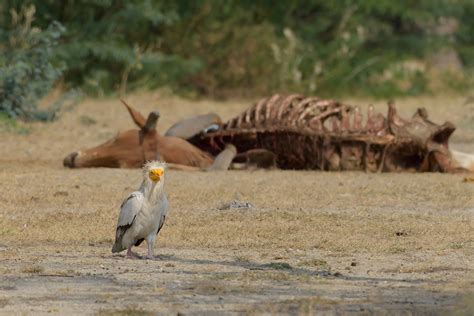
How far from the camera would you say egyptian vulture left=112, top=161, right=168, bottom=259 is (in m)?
7.03

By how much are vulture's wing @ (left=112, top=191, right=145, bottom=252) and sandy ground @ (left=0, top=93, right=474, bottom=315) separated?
0.11 metres

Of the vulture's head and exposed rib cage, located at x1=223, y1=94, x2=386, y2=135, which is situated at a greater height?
exposed rib cage, located at x1=223, y1=94, x2=386, y2=135

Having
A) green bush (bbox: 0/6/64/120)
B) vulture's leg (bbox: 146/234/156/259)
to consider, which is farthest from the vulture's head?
→ green bush (bbox: 0/6/64/120)

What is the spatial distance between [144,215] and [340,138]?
440 centimetres

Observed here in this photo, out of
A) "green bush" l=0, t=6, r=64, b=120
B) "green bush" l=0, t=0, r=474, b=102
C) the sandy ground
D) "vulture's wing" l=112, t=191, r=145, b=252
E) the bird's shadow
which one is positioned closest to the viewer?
the sandy ground

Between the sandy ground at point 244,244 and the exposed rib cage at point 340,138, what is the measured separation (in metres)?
0.34

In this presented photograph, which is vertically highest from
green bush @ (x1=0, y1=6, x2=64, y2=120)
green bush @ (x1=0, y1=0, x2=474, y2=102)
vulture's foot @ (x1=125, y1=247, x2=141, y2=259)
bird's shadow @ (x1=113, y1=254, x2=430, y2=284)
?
green bush @ (x1=0, y1=0, x2=474, y2=102)

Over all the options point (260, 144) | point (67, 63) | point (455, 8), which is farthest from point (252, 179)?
point (455, 8)

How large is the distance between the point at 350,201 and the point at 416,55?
13.7m

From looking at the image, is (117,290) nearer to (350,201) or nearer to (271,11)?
(350,201)

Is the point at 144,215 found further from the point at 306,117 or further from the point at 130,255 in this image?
the point at 306,117

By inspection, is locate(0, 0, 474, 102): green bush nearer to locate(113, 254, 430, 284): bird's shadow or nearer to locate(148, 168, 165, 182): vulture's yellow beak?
locate(148, 168, 165, 182): vulture's yellow beak

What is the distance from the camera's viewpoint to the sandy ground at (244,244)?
5.82 metres

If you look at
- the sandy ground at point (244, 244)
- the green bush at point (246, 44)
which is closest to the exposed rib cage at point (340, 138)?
the sandy ground at point (244, 244)
